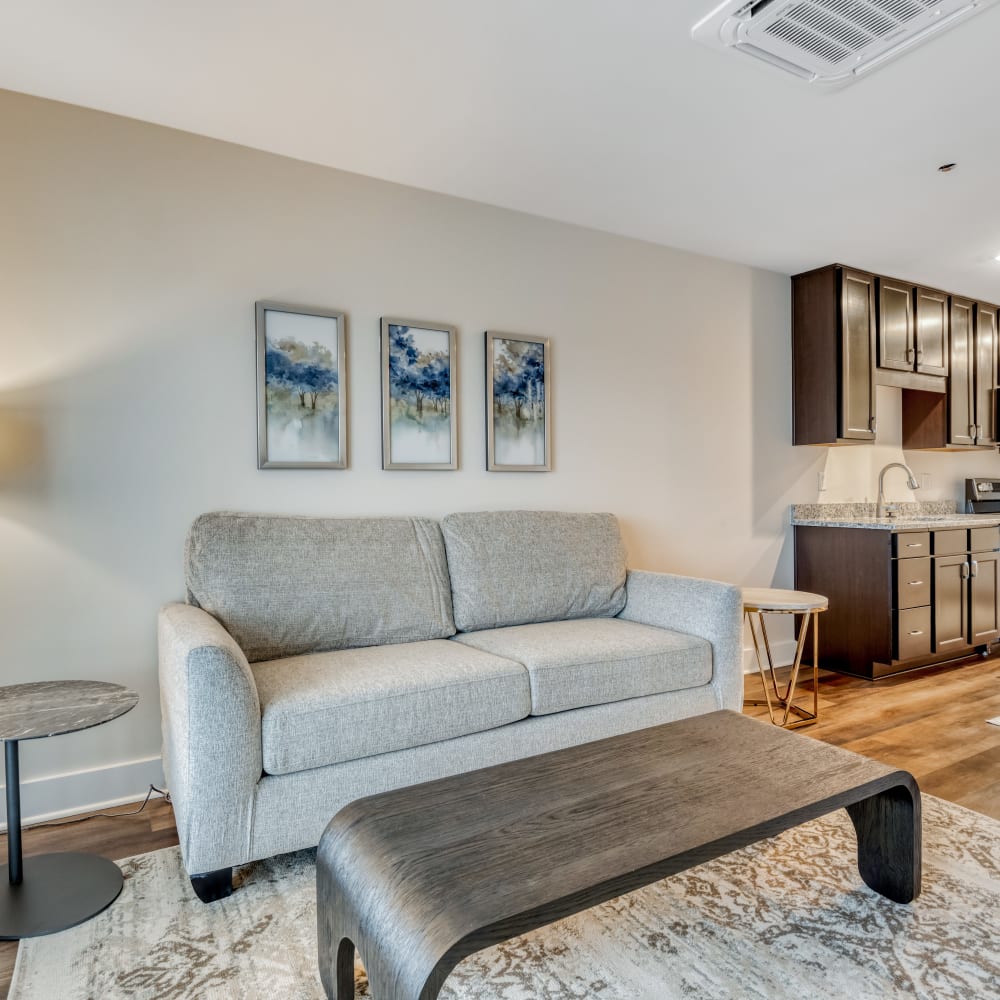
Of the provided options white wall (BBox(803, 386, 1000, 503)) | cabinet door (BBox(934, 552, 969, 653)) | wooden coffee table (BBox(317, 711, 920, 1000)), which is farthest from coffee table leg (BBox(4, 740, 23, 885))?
cabinet door (BBox(934, 552, 969, 653))

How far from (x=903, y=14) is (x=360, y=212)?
193 centimetres

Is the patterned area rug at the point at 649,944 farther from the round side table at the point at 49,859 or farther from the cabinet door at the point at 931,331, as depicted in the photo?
the cabinet door at the point at 931,331

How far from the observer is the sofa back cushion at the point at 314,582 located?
2.29 meters

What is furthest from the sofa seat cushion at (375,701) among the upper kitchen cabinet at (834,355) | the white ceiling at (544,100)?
the upper kitchen cabinet at (834,355)

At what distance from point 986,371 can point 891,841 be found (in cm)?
431

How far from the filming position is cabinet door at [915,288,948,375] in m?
4.34

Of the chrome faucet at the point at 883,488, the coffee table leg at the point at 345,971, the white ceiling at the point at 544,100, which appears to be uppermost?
the white ceiling at the point at 544,100

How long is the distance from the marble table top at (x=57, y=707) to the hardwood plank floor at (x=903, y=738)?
1.64 feet

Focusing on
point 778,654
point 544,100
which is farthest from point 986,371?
point 544,100

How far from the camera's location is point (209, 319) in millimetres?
2520

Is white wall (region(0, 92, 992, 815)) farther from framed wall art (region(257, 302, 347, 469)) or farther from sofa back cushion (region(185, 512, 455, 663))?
sofa back cushion (region(185, 512, 455, 663))

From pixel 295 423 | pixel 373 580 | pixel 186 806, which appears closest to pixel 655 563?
pixel 373 580

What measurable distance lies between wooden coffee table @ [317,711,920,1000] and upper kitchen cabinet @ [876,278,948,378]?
128 inches

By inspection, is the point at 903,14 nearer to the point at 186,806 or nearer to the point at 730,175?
the point at 730,175
